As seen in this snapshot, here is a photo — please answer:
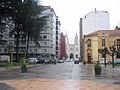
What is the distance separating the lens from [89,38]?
4055 inches

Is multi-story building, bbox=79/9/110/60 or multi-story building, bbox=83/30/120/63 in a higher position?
multi-story building, bbox=79/9/110/60

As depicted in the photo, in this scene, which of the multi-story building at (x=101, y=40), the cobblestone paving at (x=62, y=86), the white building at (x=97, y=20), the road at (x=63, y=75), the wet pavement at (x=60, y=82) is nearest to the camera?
the cobblestone paving at (x=62, y=86)

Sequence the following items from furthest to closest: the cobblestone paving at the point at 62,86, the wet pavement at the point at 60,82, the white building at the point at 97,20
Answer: the white building at the point at 97,20 → the wet pavement at the point at 60,82 → the cobblestone paving at the point at 62,86

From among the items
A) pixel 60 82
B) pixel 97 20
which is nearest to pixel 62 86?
pixel 60 82

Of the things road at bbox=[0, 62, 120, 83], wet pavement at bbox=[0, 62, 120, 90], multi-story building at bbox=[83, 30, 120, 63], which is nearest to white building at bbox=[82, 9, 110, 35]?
multi-story building at bbox=[83, 30, 120, 63]

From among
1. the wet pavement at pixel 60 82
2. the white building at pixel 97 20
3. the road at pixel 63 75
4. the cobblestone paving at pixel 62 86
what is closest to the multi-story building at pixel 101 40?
the white building at pixel 97 20

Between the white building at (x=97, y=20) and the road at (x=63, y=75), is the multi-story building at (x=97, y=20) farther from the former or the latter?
the road at (x=63, y=75)

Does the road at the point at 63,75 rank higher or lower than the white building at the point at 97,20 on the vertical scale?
lower

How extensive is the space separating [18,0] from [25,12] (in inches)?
133

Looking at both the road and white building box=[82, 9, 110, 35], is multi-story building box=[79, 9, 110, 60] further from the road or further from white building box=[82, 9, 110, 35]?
the road

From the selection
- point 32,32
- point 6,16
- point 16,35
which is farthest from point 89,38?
point 6,16

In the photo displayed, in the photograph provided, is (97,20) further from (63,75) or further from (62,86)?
(62,86)

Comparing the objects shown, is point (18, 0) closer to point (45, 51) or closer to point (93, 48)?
point (93, 48)

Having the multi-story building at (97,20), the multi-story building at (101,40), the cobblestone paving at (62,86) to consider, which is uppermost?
the multi-story building at (97,20)
